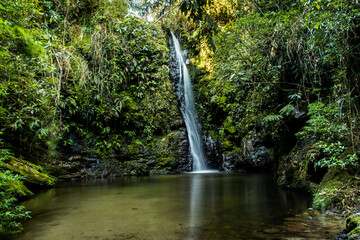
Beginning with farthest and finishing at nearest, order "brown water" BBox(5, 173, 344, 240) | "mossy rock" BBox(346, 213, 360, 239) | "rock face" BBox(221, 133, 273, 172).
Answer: "rock face" BBox(221, 133, 273, 172) < "brown water" BBox(5, 173, 344, 240) < "mossy rock" BBox(346, 213, 360, 239)

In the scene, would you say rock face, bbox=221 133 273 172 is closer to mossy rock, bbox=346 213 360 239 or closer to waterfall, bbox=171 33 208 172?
waterfall, bbox=171 33 208 172

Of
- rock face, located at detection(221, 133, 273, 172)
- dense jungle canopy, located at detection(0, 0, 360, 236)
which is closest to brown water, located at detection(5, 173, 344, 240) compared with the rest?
dense jungle canopy, located at detection(0, 0, 360, 236)

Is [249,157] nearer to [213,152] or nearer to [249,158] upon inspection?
[249,158]

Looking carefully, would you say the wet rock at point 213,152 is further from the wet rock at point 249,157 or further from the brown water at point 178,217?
the brown water at point 178,217

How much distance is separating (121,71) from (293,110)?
782 cm

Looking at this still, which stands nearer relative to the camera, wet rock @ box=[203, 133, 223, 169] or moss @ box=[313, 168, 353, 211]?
moss @ box=[313, 168, 353, 211]

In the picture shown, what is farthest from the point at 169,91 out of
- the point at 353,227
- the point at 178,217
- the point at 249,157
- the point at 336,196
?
the point at 353,227

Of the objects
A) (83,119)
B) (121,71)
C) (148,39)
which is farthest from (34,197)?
(148,39)

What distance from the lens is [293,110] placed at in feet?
18.8

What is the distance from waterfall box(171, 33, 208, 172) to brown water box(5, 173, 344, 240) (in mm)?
6142

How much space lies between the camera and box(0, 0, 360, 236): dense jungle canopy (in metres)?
3.41

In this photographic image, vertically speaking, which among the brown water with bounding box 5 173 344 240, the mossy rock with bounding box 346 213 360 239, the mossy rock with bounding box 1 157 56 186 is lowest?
the brown water with bounding box 5 173 344 240

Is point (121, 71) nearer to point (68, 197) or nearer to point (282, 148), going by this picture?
point (68, 197)

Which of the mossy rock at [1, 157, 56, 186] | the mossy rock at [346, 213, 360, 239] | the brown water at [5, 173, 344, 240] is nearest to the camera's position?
the mossy rock at [346, 213, 360, 239]
